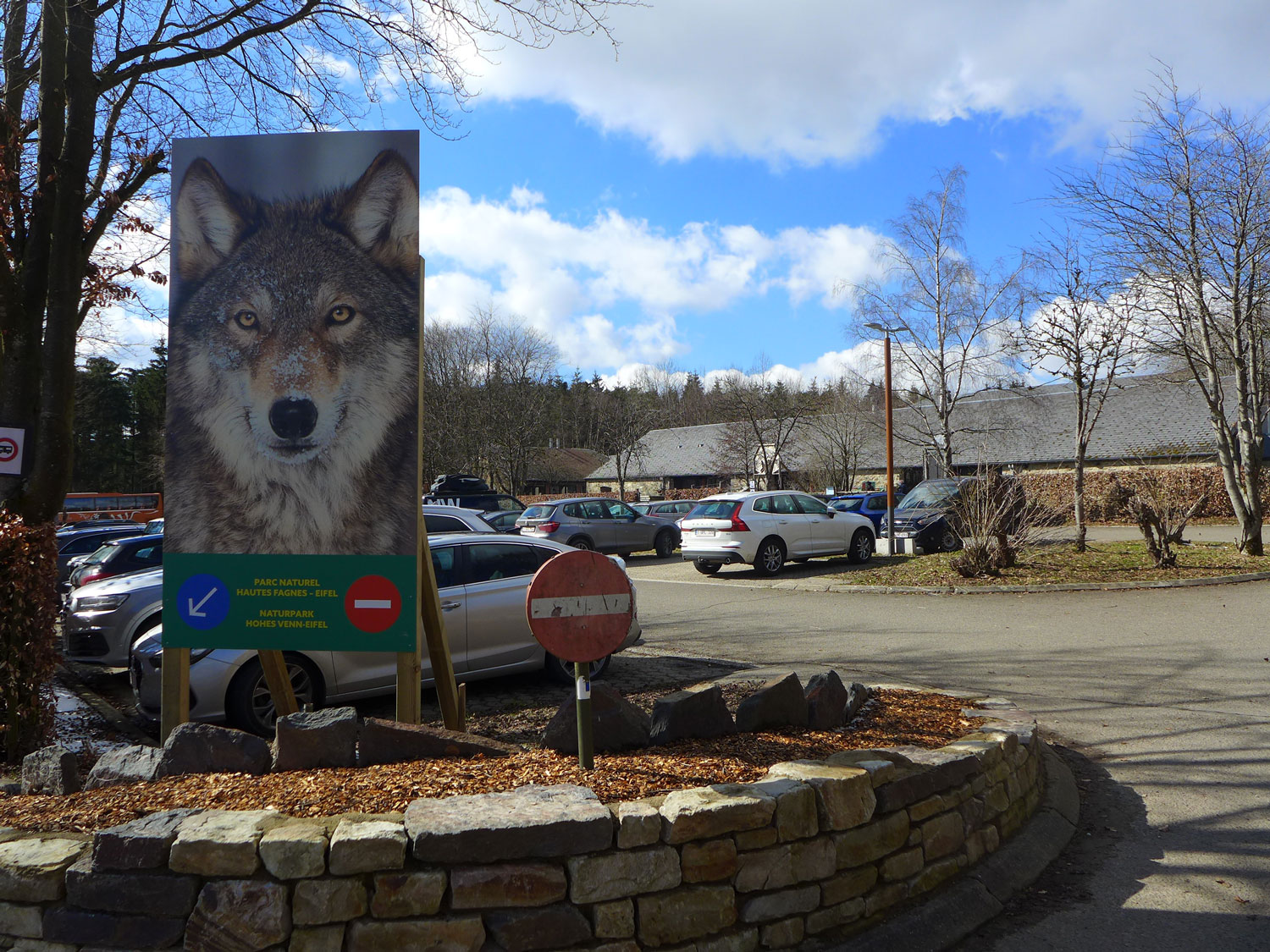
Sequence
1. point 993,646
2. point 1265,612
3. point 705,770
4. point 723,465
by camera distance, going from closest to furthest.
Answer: point 705,770
point 993,646
point 1265,612
point 723,465

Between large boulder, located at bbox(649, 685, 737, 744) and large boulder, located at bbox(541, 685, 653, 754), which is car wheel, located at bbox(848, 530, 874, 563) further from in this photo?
large boulder, located at bbox(541, 685, 653, 754)

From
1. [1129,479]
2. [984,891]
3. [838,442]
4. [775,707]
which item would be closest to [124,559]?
[775,707]

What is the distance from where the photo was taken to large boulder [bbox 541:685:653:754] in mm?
4336

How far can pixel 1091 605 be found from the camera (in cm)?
1302

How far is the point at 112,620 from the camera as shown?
31.1 ft

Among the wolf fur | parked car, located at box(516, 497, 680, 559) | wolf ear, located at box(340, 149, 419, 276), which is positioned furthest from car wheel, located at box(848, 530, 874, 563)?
wolf ear, located at box(340, 149, 419, 276)

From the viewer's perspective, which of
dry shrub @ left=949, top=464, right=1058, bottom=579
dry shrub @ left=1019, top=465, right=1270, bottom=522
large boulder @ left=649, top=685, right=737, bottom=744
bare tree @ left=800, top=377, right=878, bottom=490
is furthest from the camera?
bare tree @ left=800, top=377, right=878, bottom=490

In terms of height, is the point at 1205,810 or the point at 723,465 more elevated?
the point at 723,465

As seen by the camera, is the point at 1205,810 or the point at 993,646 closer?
the point at 1205,810

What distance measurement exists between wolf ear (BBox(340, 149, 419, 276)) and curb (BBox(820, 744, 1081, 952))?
4.13 meters

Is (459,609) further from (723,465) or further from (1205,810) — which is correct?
(723,465)

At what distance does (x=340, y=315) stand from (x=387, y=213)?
655 mm

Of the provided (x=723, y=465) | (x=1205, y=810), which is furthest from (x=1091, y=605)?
(x=723, y=465)

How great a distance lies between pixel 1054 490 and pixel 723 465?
20758mm
